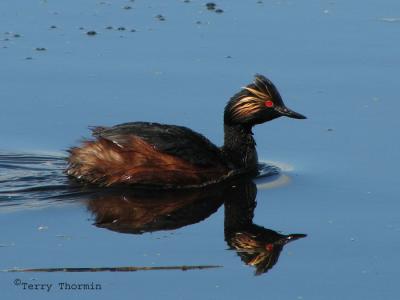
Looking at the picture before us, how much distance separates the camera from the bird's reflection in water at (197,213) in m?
9.71

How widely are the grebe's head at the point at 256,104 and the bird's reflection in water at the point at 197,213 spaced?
722 mm

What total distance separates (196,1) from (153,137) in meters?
5.67

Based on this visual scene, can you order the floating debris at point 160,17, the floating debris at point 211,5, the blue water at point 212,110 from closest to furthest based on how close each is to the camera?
the blue water at point 212,110
the floating debris at point 160,17
the floating debris at point 211,5

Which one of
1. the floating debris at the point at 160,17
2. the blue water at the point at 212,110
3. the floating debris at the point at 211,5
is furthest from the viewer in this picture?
the floating debris at the point at 211,5

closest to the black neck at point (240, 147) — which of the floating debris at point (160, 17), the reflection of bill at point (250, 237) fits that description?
the reflection of bill at point (250, 237)

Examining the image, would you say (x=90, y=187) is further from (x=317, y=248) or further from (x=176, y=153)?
(x=317, y=248)

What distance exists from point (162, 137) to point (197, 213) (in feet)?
3.46

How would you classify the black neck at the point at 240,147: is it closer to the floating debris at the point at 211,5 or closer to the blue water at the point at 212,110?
the blue water at the point at 212,110

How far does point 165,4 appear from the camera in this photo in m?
16.3

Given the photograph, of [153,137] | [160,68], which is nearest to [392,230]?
[153,137]

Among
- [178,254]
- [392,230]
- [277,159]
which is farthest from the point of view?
[277,159]

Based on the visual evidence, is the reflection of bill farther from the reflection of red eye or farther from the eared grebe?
the reflection of red eye

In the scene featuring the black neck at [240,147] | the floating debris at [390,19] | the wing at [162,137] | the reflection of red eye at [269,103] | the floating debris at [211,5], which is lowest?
the black neck at [240,147]

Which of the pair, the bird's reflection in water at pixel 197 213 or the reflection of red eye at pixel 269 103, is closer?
the bird's reflection in water at pixel 197 213
